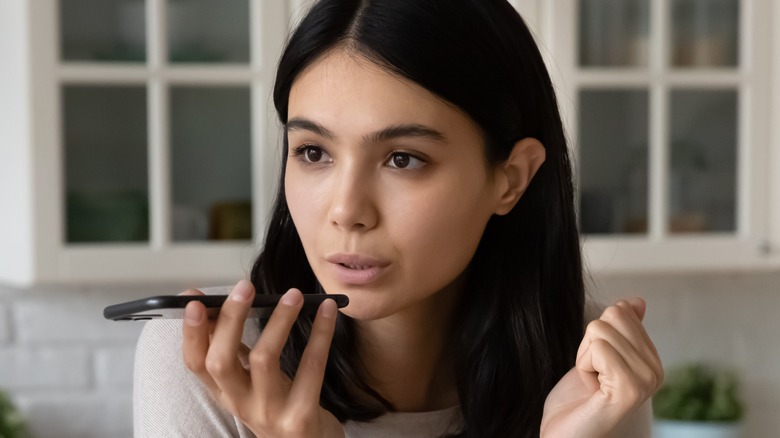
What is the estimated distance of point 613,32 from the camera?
Result: 6.19 ft

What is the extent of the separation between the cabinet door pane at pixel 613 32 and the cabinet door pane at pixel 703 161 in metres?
0.12

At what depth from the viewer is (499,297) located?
4.14 ft

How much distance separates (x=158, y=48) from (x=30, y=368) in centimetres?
75

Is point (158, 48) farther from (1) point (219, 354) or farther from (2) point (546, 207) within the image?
(1) point (219, 354)

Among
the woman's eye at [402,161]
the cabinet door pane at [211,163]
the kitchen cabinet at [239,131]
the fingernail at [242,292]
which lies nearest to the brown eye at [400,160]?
the woman's eye at [402,161]

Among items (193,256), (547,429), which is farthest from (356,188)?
(193,256)

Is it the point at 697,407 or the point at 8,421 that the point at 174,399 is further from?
the point at 697,407

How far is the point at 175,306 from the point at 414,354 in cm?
51

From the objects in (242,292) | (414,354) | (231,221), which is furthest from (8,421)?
(242,292)

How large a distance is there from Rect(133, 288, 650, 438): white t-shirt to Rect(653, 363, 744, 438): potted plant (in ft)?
3.51

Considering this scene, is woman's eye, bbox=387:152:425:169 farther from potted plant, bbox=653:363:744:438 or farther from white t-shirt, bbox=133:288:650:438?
potted plant, bbox=653:363:744:438

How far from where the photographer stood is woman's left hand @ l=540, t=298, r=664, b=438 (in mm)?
960

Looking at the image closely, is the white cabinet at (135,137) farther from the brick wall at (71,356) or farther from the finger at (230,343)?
the finger at (230,343)

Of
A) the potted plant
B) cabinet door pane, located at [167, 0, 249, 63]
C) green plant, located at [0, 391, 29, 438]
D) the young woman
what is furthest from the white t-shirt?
the potted plant
